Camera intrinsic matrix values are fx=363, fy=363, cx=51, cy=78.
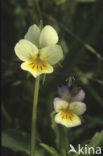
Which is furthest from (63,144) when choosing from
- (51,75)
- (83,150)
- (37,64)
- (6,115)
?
(6,115)

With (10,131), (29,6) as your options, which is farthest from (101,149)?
(29,6)

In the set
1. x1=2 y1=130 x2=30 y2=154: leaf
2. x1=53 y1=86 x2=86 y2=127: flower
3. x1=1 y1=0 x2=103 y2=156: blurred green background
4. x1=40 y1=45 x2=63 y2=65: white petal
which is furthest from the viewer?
x1=1 y1=0 x2=103 y2=156: blurred green background

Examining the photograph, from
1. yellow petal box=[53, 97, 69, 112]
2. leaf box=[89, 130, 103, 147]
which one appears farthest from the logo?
yellow petal box=[53, 97, 69, 112]

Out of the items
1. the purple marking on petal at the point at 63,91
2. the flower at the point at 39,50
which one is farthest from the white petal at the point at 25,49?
the purple marking on petal at the point at 63,91

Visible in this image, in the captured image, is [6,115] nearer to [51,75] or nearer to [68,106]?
[51,75]

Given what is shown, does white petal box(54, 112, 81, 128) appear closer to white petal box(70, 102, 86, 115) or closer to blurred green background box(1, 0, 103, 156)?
white petal box(70, 102, 86, 115)

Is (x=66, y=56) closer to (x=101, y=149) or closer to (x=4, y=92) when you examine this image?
(x=4, y=92)
